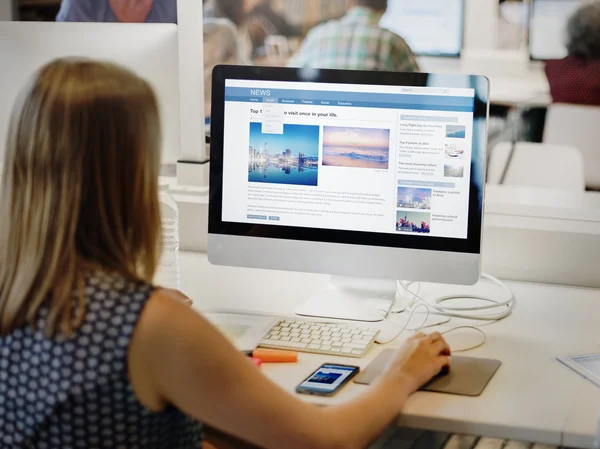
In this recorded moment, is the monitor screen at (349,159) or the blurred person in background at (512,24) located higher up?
the blurred person in background at (512,24)

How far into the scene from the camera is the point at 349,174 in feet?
4.88

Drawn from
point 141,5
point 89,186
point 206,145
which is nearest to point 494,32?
point 141,5

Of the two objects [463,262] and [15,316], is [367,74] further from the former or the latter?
[15,316]

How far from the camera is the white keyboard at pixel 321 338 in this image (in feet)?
4.40

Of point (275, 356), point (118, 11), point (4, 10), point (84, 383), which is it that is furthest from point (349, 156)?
point (4, 10)

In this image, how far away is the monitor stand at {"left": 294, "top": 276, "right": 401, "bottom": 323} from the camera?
152 centimetres

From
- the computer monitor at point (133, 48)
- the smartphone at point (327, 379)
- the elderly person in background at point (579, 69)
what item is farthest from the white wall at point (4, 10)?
the smartphone at point (327, 379)

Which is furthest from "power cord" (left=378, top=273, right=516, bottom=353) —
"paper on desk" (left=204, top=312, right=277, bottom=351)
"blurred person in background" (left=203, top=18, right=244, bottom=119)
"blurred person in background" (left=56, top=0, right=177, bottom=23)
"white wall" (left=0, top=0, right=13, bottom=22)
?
"white wall" (left=0, top=0, right=13, bottom=22)

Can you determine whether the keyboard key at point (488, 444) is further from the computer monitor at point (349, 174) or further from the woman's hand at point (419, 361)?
the woman's hand at point (419, 361)

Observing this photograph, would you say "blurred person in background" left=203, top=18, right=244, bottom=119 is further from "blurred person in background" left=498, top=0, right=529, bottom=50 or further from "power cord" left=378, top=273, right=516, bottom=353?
"blurred person in background" left=498, top=0, right=529, bottom=50

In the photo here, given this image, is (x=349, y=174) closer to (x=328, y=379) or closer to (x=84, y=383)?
(x=328, y=379)

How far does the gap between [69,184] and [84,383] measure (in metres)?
0.23

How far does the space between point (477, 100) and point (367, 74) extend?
0.20m

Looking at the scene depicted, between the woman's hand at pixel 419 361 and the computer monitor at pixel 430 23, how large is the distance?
4950mm
